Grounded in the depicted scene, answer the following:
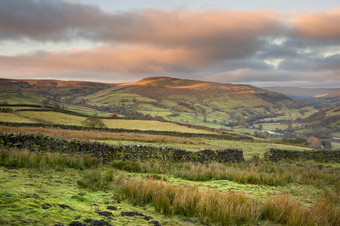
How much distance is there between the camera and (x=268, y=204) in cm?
556

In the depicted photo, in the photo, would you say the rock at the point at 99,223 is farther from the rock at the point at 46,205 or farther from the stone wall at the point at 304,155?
the stone wall at the point at 304,155

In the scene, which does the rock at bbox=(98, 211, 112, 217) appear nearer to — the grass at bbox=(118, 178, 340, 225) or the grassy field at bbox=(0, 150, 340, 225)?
the grassy field at bbox=(0, 150, 340, 225)

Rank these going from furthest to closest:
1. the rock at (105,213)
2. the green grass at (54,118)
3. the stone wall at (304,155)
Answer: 1. the green grass at (54,118)
2. the stone wall at (304,155)
3. the rock at (105,213)

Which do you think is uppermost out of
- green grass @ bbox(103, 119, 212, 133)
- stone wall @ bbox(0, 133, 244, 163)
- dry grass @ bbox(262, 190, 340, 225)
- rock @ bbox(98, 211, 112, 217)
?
rock @ bbox(98, 211, 112, 217)

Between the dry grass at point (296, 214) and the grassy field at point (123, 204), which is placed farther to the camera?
the dry grass at point (296, 214)

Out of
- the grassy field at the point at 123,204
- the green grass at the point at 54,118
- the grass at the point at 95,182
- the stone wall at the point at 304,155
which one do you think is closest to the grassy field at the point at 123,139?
the stone wall at the point at 304,155

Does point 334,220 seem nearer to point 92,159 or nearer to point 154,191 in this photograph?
point 154,191

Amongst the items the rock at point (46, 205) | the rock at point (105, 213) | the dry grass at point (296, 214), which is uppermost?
the rock at point (46, 205)

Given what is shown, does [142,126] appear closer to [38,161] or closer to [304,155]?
[304,155]

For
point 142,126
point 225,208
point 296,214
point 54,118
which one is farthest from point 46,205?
point 54,118

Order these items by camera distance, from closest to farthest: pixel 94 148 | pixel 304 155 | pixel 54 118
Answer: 1. pixel 94 148
2. pixel 304 155
3. pixel 54 118

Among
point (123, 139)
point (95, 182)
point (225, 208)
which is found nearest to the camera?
point (225, 208)

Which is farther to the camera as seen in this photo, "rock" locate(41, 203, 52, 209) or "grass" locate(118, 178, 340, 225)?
"grass" locate(118, 178, 340, 225)

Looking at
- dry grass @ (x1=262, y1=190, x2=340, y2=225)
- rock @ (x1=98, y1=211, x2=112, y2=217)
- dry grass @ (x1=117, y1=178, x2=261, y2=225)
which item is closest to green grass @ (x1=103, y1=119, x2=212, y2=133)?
dry grass @ (x1=117, y1=178, x2=261, y2=225)
